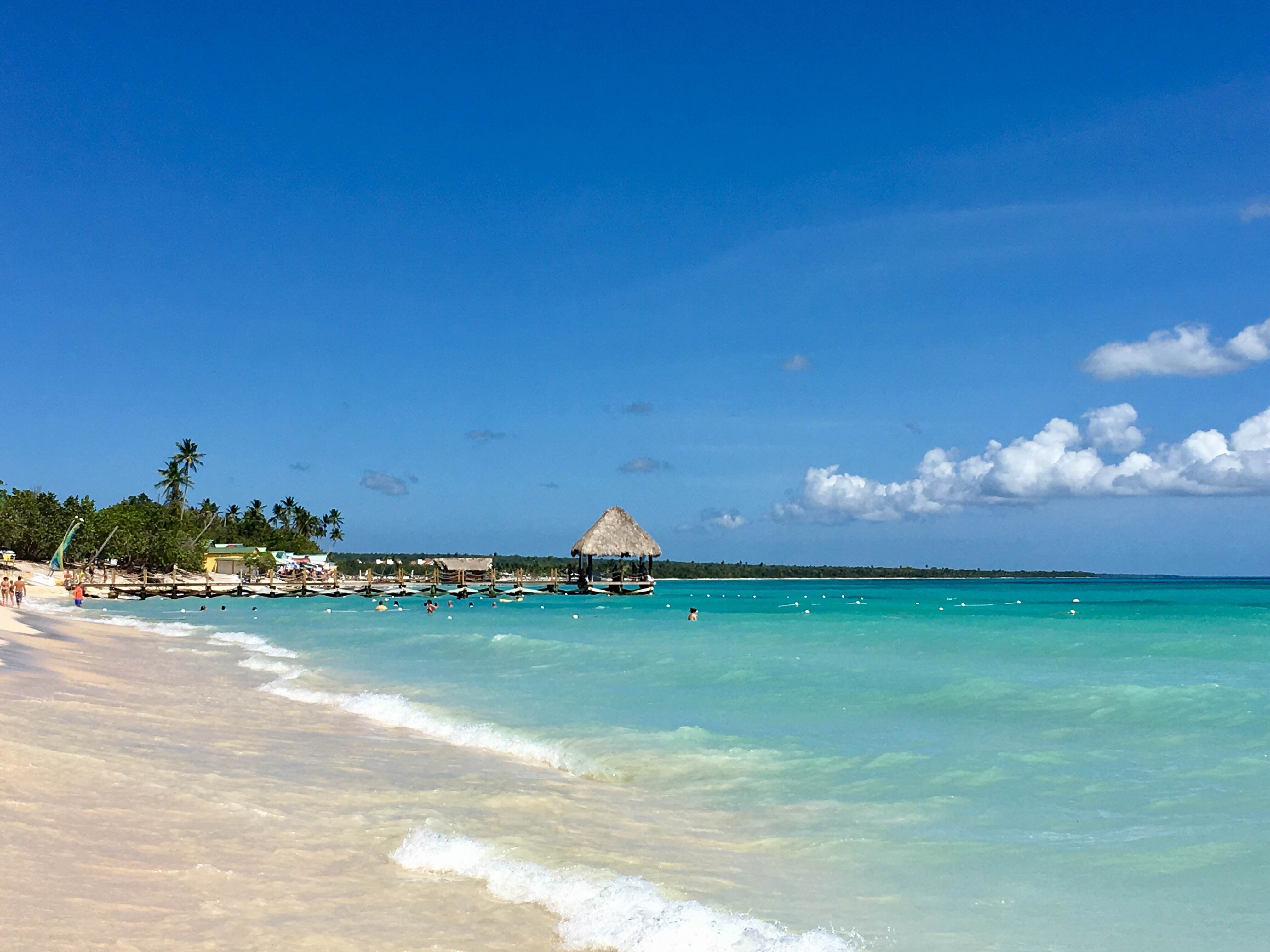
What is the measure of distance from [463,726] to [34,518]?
216ft

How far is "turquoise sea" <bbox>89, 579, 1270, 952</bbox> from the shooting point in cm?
564

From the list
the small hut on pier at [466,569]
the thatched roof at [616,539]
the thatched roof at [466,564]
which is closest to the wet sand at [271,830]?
the thatched roof at [616,539]

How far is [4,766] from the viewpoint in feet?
22.0

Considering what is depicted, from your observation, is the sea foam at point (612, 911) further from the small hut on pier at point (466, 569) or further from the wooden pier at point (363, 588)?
the small hut on pier at point (466, 569)

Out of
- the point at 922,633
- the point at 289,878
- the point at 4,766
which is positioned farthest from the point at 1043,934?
the point at 922,633

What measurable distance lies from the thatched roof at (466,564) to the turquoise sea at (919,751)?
3818 centimetres

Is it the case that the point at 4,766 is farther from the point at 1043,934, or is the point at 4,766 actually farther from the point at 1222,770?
the point at 1222,770

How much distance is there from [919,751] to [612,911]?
6068 millimetres

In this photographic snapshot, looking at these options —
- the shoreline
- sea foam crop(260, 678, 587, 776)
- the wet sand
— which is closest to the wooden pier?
sea foam crop(260, 678, 587, 776)

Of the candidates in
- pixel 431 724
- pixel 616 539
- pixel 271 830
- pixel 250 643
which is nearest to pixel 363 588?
pixel 616 539

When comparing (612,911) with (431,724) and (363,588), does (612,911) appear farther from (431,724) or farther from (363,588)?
(363,588)

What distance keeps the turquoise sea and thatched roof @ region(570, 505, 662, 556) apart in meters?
26.4

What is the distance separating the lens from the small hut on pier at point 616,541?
178ft

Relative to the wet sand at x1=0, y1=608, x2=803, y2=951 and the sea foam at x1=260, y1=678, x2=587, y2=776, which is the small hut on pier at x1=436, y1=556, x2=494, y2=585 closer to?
the sea foam at x1=260, y1=678, x2=587, y2=776
